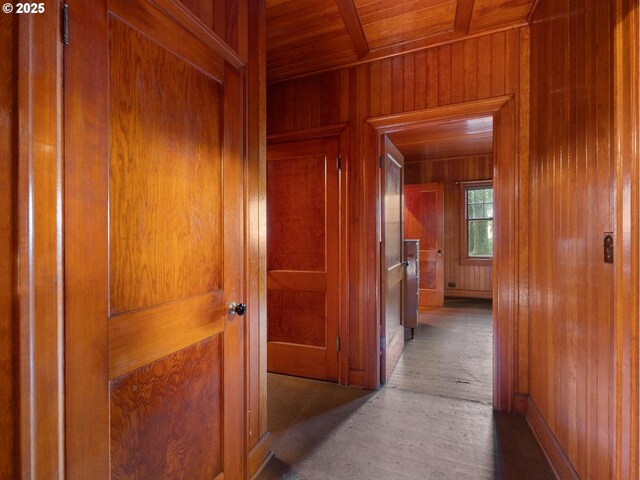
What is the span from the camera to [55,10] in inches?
31.0

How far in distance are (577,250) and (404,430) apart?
1.43 meters

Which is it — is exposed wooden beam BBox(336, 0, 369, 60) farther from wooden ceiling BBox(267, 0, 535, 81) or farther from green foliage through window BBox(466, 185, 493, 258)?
green foliage through window BBox(466, 185, 493, 258)

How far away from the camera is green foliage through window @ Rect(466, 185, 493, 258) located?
5.87 m

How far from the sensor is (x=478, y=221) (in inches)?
234

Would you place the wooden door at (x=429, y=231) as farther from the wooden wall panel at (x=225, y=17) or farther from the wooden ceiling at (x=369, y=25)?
the wooden wall panel at (x=225, y=17)

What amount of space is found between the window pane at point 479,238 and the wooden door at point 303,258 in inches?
172

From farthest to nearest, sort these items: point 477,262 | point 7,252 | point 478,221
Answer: point 478,221 → point 477,262 → point 7,252

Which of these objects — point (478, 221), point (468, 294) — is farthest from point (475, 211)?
point (468, 294)

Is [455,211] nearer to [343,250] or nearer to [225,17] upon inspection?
[343,250]

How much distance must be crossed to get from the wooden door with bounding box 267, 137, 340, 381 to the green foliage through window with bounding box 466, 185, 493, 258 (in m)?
4.33

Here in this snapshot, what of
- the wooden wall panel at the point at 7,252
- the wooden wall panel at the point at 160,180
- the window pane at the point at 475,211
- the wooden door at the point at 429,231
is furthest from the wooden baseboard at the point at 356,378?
the window pane at the point at 475,211

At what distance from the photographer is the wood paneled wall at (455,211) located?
5.81m

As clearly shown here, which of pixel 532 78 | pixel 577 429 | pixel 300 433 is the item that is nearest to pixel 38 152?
pixel 300 433

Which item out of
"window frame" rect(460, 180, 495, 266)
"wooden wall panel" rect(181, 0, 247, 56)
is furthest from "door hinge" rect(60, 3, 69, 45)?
"window frame" rect(460, 180, 495, 266)
